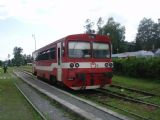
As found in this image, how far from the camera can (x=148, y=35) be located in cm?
14275

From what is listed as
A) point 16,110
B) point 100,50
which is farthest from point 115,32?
point 16,110

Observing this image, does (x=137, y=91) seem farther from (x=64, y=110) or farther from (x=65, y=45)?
(x=64, y=110)

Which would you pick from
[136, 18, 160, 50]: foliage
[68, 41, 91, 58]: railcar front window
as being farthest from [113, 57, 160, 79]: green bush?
[136, 18, 160, 50]: foliage

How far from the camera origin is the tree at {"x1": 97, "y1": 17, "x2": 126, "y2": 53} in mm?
124188

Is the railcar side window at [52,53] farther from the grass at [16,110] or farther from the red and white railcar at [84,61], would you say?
the grass at [16,110]

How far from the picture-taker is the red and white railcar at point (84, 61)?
19375mm

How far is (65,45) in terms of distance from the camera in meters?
19.4

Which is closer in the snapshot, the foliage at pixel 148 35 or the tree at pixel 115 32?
the tree at pixel 115 32

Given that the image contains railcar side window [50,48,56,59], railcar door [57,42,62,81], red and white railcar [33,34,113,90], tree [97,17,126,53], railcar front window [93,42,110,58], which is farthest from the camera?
tree [97,17,126,53]

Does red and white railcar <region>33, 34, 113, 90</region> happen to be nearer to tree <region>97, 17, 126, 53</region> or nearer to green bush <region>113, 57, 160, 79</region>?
green bush <region>113, 57, 160, 79</region>

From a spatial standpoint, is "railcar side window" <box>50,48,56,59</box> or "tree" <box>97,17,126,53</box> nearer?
"railcar side window" <box>50,48,56,59</box>

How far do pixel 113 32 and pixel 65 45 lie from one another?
354 feet

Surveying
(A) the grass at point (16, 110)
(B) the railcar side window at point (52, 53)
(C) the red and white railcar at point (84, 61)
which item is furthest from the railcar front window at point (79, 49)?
(A) the grass at point (16, 110)

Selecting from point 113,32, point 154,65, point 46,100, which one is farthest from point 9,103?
point 113,32
